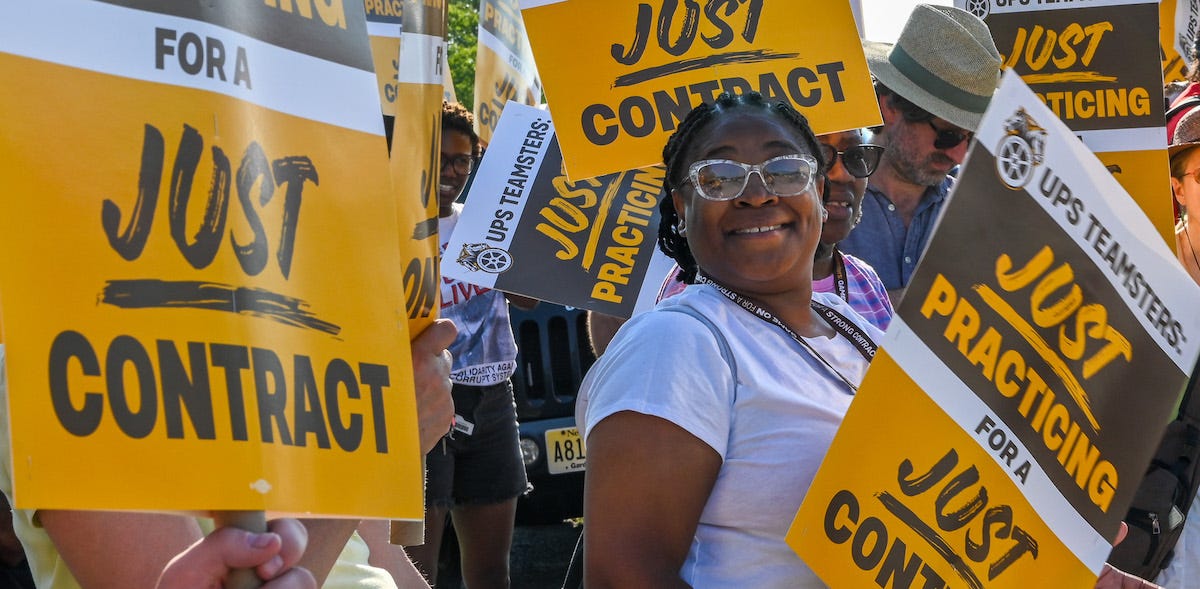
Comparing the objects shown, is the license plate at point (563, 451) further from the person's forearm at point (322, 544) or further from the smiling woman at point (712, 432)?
the person's forearm at point (322, 544)

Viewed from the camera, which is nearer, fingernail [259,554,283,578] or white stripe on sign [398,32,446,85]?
fingernail [259,554,283,578]

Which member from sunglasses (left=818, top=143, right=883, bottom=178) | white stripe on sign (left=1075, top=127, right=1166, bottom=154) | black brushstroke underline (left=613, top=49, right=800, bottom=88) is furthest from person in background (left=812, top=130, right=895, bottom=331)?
white stripe on sign (left=1075, top=127, right=1166, bottom=154)

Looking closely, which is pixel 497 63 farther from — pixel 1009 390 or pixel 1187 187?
pixel 1009 390

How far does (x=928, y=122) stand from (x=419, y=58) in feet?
8.40

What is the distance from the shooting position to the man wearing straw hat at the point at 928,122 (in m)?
4.18

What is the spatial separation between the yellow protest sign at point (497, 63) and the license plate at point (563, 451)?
1.69 meters

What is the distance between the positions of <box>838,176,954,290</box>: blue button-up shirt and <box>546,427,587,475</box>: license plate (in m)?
2.86

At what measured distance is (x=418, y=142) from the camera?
2.03 meters

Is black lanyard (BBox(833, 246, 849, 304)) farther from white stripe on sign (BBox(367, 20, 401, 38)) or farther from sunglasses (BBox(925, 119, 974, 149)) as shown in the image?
white stripe on sign (BBox(367, 20, 401, 38))

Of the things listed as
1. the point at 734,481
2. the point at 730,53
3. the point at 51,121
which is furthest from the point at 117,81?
the point at 730,53

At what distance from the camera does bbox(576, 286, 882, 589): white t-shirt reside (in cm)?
214

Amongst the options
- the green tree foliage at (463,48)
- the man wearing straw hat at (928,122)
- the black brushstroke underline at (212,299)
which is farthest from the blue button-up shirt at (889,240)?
the green tree foliage at (463,48)

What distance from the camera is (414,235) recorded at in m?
2.02

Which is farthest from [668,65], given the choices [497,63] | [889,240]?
[497,63]
